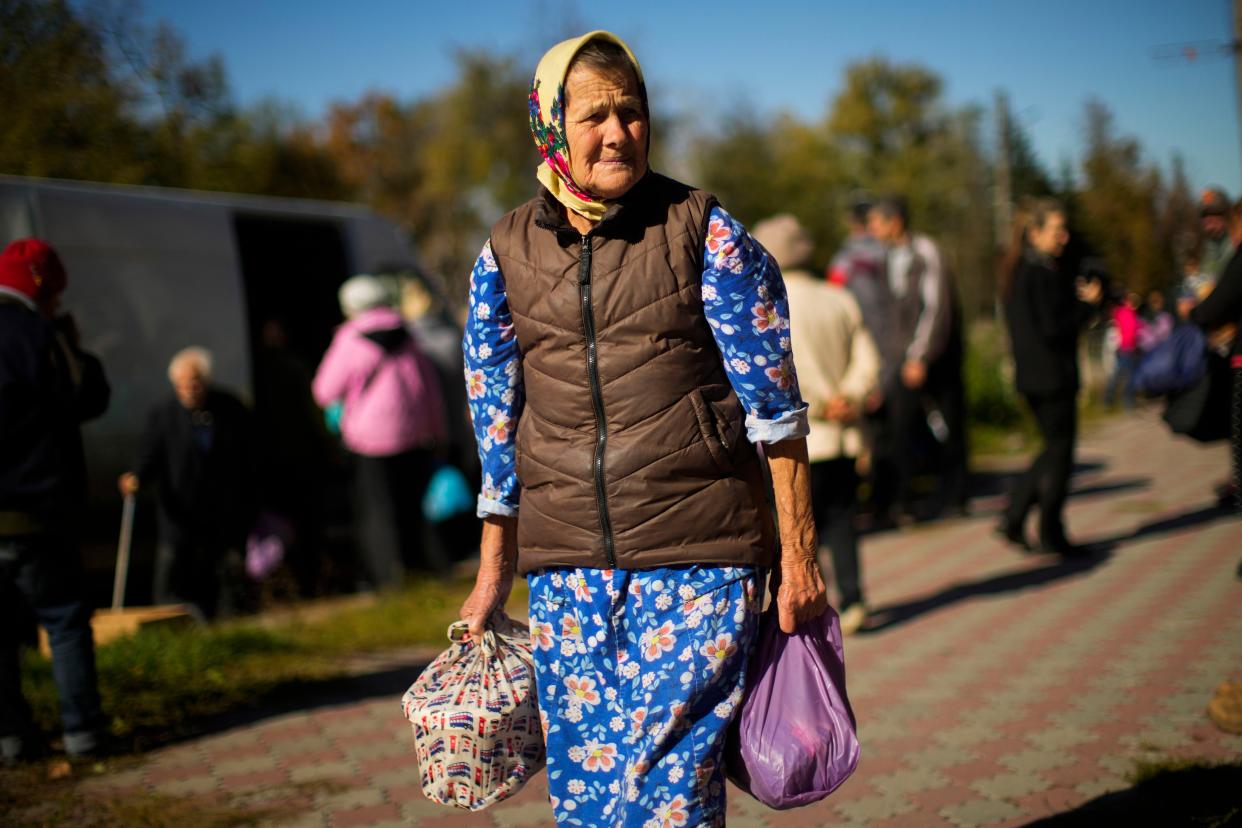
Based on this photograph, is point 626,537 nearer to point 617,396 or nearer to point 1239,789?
point 617,396

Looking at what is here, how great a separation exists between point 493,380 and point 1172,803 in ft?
7.98

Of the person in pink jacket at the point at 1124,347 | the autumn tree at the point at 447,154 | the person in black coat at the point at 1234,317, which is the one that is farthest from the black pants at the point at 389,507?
the autumn tree at the point at 447,154

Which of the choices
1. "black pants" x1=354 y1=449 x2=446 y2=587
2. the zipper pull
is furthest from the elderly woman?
"black pants" x1=354 y1=449 x2=446 y2=587

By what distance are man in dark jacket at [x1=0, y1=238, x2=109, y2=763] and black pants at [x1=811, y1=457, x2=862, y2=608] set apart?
11.1 ft

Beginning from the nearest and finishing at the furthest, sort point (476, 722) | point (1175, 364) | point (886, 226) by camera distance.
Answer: point (476, 722) < point (1175, 364) < point (886, 226)

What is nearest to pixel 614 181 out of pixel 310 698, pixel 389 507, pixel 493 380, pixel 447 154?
pixel 493 380

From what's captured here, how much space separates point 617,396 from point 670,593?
1.44ft

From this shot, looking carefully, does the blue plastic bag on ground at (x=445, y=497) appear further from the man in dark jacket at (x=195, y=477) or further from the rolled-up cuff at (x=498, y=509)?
the rolled-up cuff at (x=498, y=509)

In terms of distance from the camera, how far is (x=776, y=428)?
254 cm

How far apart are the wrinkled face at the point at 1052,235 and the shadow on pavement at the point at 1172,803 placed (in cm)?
388

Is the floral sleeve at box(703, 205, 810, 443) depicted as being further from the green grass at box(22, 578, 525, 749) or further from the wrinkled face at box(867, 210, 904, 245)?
the wrinkled face at box(867, 210, 904, 245)

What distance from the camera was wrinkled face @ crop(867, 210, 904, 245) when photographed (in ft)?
28.4

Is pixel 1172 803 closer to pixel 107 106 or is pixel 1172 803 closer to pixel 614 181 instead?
pixel 614 181

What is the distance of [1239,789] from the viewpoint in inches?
141
